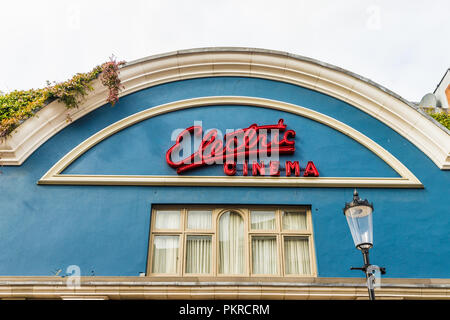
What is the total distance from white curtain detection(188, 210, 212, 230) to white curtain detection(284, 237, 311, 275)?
1.60 metres

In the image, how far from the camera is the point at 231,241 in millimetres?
9188

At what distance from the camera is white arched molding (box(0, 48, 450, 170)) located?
9.74 m

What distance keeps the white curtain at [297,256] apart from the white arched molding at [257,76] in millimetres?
3404

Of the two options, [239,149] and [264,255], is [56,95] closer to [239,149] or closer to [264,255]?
[239,149]

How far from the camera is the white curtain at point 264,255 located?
29.3ft

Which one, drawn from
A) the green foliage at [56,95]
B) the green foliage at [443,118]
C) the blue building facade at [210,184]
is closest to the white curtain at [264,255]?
the blue building facade at [210,184]

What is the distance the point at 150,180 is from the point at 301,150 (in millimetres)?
3284

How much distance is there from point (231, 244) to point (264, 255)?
26.9 inches

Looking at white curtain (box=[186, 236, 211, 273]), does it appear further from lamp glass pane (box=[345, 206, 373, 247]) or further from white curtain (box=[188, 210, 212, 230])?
lamp glass pane (box=[345, 206, 373, 247])

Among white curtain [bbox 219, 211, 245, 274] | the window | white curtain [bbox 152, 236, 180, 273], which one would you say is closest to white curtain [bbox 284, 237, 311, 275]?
the window

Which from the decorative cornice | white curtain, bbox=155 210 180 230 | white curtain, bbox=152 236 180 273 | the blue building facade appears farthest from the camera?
white curtain, bbox=155 210 180 230

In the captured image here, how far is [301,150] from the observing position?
9.99 metres

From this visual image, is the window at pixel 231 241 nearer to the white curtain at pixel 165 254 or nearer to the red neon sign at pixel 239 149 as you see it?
the white curtain at pixel 165 254

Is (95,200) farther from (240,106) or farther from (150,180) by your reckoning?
(240,106)
